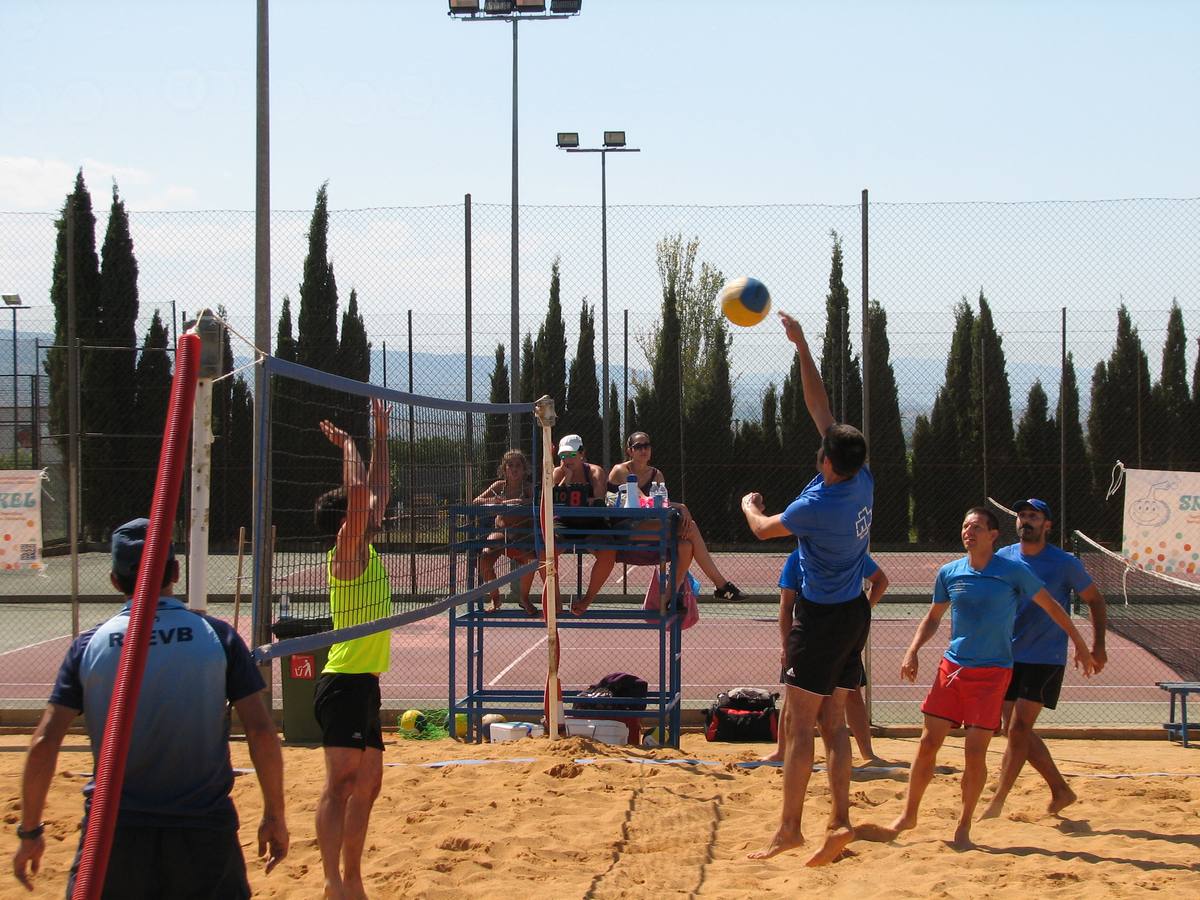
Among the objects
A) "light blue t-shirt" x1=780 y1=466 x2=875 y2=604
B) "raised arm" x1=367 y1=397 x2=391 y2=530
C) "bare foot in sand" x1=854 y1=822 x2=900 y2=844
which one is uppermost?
"raised arm" x1=367 y1=397 x2=391 y2=530

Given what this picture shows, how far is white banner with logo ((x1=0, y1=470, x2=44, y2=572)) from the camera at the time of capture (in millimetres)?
10930

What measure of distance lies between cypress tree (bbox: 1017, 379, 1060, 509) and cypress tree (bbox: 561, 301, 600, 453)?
7510mm

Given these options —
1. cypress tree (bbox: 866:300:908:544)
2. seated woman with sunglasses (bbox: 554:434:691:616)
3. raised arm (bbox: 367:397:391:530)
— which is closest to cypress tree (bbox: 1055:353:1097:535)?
cypress tree (bbox: 866:300:908:544)

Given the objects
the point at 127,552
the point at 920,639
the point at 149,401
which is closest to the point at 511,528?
the point at 920,639

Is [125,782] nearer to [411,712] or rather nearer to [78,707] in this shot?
[78,707]

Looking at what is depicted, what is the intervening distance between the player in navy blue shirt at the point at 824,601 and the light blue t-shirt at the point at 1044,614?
170cm

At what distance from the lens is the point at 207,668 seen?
3.64m

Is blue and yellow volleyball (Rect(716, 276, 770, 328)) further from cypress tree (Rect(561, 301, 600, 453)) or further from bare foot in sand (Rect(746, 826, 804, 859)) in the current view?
cypress tree (Rect(561, 301, 600, 453))

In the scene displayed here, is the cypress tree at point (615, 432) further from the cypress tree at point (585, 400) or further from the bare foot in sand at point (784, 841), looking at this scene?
the bare foot in sand at point (784, 841)

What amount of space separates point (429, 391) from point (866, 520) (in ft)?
38.4

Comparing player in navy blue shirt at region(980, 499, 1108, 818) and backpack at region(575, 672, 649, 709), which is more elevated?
player in navy blue shirt at region(980, 499, 1108, 818)

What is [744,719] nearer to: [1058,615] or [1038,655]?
[1038,655]

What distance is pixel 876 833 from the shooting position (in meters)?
6.18

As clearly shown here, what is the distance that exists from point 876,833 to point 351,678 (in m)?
2.82
